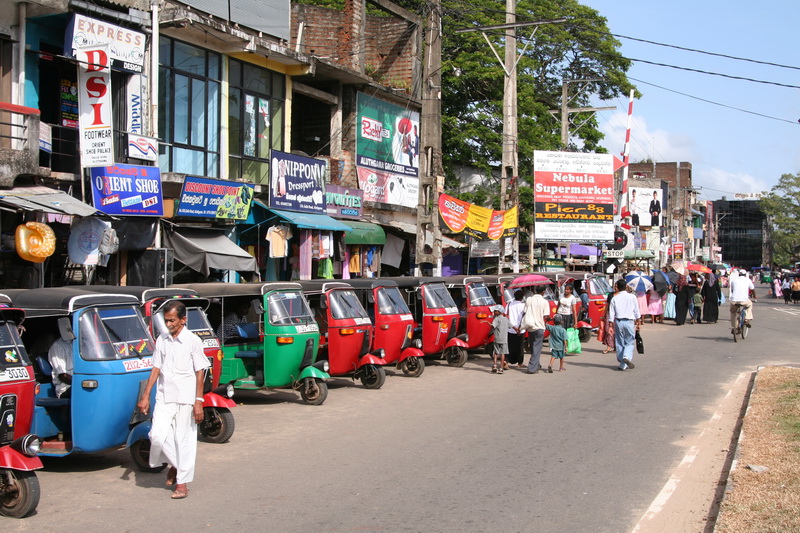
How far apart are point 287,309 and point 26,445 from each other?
5623 mm

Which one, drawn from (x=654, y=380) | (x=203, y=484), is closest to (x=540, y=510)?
(x=203, y=484)

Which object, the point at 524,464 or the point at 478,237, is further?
the point at 478,237

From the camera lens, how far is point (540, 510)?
6770 millimetres

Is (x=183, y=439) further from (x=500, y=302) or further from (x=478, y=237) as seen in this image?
(x=478, y=237)

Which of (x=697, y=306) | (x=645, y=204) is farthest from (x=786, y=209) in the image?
(x=697, y=306)

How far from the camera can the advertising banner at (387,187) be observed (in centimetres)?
2541

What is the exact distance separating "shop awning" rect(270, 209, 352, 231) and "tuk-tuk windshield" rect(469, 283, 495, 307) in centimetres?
495

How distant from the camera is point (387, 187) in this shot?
26.8 meters

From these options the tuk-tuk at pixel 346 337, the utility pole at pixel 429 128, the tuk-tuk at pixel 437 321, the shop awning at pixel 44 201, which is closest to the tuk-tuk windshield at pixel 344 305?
the tuk-tuk at pixel 346 337

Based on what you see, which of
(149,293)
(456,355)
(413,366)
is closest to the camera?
(149,293)

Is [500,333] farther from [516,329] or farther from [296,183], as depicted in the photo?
[296,183]

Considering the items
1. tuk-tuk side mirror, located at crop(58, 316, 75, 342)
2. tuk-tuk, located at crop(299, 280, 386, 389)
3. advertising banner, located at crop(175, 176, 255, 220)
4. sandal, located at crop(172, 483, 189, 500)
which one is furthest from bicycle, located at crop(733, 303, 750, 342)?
tuk-tuk side mirror, located at crop(58, 316, 75, 342)

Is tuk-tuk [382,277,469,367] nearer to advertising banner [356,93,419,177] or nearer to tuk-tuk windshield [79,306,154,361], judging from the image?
tuk-tuk windshield [79,306,154,361]

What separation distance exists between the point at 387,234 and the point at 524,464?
18506mm
